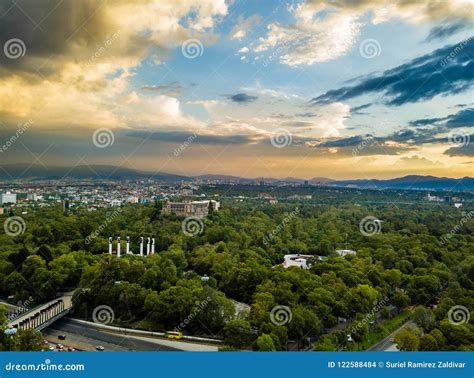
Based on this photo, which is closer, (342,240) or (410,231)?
(342,240)

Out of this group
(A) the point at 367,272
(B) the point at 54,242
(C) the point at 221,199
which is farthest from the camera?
(C) the point at 221,199

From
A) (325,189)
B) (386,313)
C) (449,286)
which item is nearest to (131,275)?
(386,313)

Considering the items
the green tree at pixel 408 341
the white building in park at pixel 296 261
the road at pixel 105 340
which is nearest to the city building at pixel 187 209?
the white building in park at pixel 296 261

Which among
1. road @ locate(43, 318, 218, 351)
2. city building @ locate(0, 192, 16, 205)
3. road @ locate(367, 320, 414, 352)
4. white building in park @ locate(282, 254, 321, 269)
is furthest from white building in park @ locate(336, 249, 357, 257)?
city building @ locate(0, 192, 16, 205)

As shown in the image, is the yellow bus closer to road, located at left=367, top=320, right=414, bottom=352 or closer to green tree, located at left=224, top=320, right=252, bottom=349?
green tree, located at left=224, top=320, right=252, bottom=349

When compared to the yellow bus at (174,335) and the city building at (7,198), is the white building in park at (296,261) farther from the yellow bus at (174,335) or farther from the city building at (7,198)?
the city building at (7,198)

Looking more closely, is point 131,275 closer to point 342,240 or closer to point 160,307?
point 160,307

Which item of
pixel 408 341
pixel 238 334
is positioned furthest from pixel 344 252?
pixel 238 334

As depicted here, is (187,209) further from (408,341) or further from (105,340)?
(408,341)
